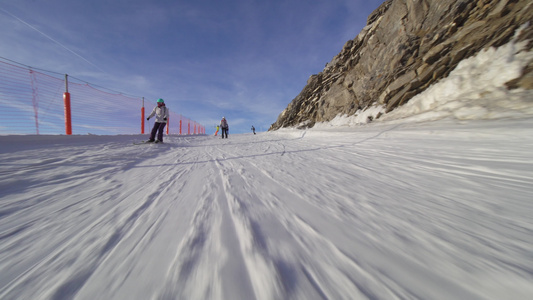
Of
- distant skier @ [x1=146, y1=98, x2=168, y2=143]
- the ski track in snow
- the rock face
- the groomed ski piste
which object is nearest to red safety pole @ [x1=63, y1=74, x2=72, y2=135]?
distant skier @ [x1=146, y1=98, x2=168, y2=143]

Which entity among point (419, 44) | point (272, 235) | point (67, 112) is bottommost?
point (272, 235)

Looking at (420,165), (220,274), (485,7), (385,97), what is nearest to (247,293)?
(220,274)

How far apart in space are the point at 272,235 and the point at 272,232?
0.10ft

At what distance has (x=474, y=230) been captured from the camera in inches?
43.4

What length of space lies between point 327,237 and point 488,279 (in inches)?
28.7

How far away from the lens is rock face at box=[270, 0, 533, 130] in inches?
221

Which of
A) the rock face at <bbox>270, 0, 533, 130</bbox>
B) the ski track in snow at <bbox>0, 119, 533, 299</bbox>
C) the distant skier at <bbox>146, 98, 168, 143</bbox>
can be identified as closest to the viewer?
the ski track in snow at <bbox>0, 119, 533, 299</bbox>

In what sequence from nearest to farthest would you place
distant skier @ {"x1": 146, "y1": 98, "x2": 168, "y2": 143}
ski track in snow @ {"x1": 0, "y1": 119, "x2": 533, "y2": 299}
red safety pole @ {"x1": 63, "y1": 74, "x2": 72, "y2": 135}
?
ski track in snow @ {"x1": 0, "y1": 119, "x2": 533, "y2": 299} → red safety pole @ {"x1": 63, "y1": 74, "x2": 72, "y2": 135} → distant skier @ {"x1": 146, "y1": 98, "x2": 168, "y2": 143}

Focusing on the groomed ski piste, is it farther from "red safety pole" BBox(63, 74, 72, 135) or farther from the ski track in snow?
"red safety pole" BBox(63, 74, 72, 135)

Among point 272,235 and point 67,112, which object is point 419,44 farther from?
point 67,112

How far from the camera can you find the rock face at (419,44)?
5.61 m

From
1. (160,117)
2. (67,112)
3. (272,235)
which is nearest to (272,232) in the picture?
(272,235)

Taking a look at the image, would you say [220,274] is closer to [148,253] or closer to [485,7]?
[148,253]

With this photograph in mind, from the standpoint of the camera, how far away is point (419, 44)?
30.0ft
